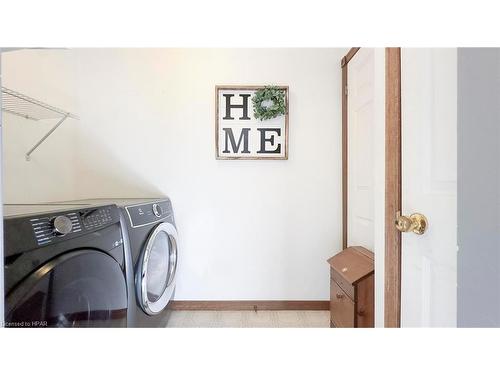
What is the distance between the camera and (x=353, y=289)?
1.28m

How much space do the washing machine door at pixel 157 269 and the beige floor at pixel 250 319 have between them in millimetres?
327

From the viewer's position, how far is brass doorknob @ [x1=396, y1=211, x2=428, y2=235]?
710mm

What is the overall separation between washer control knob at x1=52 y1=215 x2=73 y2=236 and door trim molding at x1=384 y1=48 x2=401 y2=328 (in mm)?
1022

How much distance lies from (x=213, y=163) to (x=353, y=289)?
1.24m

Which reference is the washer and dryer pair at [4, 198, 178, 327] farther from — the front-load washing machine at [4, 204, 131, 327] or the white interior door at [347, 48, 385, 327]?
the white interior door at [347, 48, 385, 327]

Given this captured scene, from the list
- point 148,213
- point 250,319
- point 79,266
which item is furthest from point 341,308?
point 79,266

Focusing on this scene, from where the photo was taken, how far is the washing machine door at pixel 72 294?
0.61m

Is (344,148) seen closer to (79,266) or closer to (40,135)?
(79,266)

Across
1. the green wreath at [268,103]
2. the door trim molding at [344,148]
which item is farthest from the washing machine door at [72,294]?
the door trim molding at [344,148]

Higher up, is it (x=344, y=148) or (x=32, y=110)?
(x=32, y=110)

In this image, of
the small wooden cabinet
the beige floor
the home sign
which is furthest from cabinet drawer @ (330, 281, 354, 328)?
the home sign

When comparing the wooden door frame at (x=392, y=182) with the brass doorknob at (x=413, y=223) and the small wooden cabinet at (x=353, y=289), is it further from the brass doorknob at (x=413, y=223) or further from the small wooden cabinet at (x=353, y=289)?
the small wooden cabinet at (x=353, y=289)
